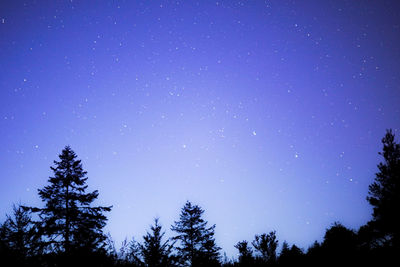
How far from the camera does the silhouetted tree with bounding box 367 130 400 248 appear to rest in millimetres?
18672

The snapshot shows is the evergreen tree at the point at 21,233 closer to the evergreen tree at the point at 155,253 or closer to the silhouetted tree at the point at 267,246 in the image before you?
the evergreen tree at the point at 155,253

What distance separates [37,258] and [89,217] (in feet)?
31.8

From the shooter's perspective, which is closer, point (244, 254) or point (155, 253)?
point (155, 253)

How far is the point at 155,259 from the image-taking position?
8.77 m

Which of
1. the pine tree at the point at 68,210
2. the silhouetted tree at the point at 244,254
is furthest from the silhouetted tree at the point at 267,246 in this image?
the pine tree at the point at 68,210

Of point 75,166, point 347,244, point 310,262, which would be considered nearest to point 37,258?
point 75,166

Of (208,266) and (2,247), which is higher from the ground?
(2,247)

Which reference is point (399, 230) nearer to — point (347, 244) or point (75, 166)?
point (347, 244)

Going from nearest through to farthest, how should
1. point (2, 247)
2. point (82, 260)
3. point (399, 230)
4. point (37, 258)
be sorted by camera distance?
1. point (2, 247)
2. point (82, 260)
3. point (37, 258)
4. point (399, 230)

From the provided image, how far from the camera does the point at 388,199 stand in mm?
19297

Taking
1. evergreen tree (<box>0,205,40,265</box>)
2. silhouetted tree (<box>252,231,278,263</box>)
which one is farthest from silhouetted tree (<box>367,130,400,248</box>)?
evergreen tree (<box>0,205,40,265</box>)

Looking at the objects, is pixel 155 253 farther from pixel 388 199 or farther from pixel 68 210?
pixel 388 199

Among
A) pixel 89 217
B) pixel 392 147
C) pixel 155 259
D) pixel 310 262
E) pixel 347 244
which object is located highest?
pixel 392 147

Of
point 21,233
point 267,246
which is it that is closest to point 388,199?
point 267,246
